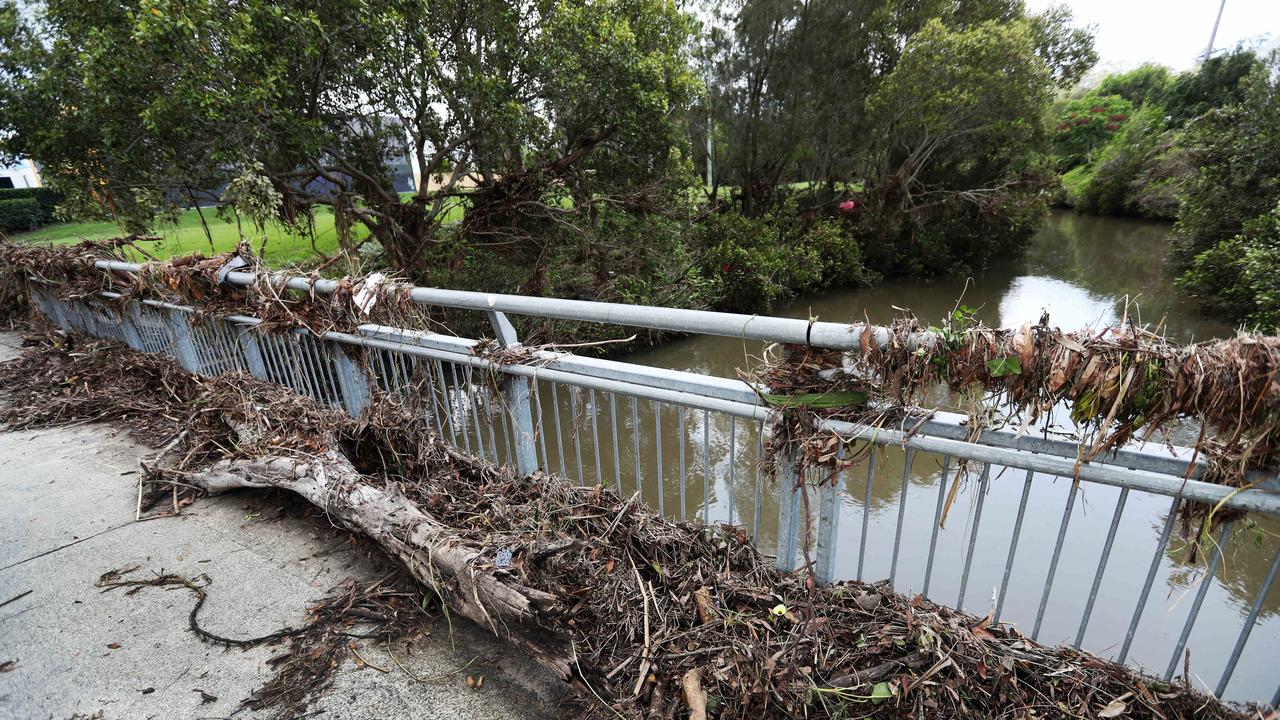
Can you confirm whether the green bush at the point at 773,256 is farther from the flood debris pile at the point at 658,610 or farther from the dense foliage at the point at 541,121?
the flood debris pile at the point at 658,610

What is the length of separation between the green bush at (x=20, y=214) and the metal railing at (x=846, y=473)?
2092 centimetres

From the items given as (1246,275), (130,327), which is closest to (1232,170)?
(1246,275)

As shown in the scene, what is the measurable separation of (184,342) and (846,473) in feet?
17.0

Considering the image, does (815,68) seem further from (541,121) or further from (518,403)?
(518,403)

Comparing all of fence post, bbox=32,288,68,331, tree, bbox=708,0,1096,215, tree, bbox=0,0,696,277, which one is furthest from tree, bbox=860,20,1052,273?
fence post, bbox=32,288,68,331

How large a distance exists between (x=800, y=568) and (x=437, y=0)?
8.40m

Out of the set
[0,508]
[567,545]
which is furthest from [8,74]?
[567,545]

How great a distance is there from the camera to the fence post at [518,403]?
2545mm

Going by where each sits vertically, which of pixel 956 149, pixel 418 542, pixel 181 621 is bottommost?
pixel 181 621

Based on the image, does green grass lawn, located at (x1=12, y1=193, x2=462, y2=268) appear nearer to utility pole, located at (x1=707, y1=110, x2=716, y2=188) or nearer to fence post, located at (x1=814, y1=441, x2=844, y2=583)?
fence post, located at (x1=814, y1=441, x2=844, y2=583)

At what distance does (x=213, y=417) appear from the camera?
151 inches

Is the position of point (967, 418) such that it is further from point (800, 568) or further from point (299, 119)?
point (299, 119)

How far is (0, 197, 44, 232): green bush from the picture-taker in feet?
66.0

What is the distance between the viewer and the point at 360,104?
7906mm
